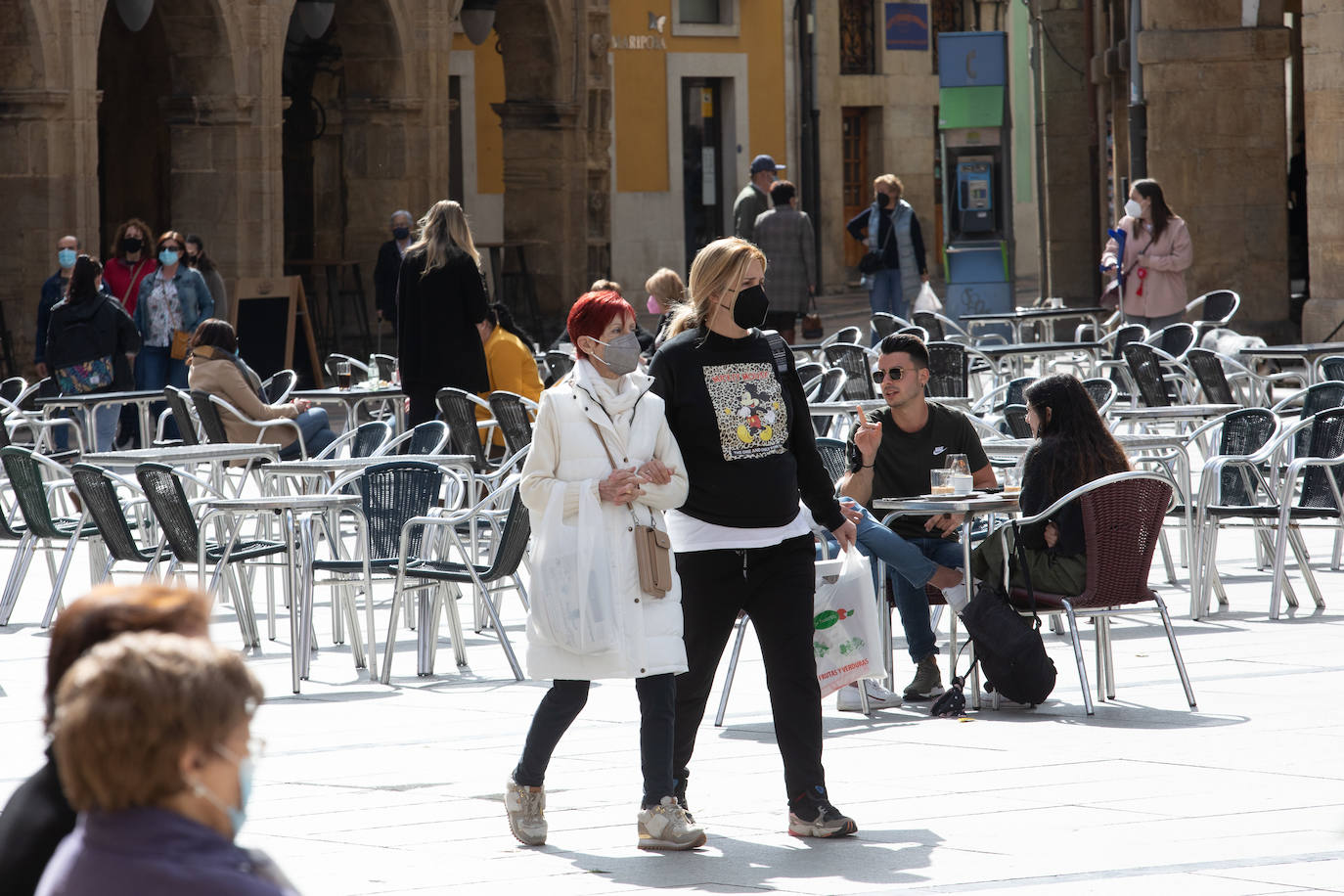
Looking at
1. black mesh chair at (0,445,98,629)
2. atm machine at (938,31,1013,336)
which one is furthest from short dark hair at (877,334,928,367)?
atm machine at (938,31,1013,336)

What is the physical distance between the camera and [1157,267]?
52.3 feet

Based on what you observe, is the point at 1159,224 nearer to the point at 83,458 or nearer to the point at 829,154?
the point at 83,458

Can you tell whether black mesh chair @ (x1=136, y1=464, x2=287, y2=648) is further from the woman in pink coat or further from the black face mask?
the woman in pink coat

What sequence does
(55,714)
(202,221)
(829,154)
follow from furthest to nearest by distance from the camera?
(829,154)
(202,221)
(55,714)

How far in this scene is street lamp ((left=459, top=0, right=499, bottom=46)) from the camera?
23766 mm

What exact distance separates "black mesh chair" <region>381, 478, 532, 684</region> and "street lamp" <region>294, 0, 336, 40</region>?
14200mm

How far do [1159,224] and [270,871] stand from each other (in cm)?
1445

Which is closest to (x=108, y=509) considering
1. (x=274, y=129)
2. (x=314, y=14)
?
(x=274, y=129)

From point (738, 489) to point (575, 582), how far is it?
0.48 metres

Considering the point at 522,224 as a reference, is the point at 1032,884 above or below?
below

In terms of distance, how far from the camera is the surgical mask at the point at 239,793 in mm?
2201

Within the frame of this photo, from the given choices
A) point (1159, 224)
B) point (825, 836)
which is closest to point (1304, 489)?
point (825, 836)

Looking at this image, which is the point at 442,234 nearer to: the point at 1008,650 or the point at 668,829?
the point at 1008,650

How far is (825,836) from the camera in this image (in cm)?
542
